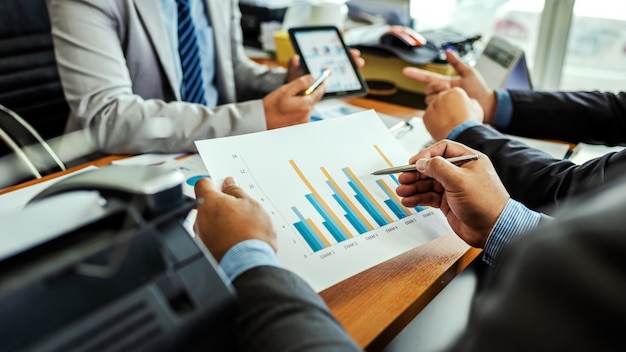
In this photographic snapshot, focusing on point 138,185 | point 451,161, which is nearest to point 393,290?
point 451,161

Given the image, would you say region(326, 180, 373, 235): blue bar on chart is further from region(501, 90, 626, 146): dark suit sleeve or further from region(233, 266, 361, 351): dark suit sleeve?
region(501, 90, 626, 146): dark suit sleeve

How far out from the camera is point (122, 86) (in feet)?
3.39

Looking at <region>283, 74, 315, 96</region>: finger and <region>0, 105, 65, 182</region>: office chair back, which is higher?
<region>283, 74, 315, 96</region>: finger

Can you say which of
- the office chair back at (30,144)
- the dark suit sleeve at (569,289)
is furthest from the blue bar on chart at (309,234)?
the office chair back at (30,144)

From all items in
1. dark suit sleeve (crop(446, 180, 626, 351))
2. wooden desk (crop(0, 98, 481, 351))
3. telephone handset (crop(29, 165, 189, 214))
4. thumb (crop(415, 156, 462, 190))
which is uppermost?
dark suit sleeve (crop(446, 180, 626, 351))

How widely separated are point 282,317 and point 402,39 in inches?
44.0

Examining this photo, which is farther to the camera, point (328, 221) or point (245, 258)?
point (328, 221)

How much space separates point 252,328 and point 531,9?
2.05 metres

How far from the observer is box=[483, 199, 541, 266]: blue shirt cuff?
0.67 meters

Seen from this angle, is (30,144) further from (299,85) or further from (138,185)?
(138,185)

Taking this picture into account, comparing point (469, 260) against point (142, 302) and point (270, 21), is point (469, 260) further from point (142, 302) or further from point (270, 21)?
point (270, 21)

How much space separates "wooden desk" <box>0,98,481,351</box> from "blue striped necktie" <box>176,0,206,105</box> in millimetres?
795

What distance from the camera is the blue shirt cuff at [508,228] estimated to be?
67cm

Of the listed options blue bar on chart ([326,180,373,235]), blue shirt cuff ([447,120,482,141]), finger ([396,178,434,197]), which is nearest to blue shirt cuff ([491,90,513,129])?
blue shirt cuff ([447,120,482,141])
